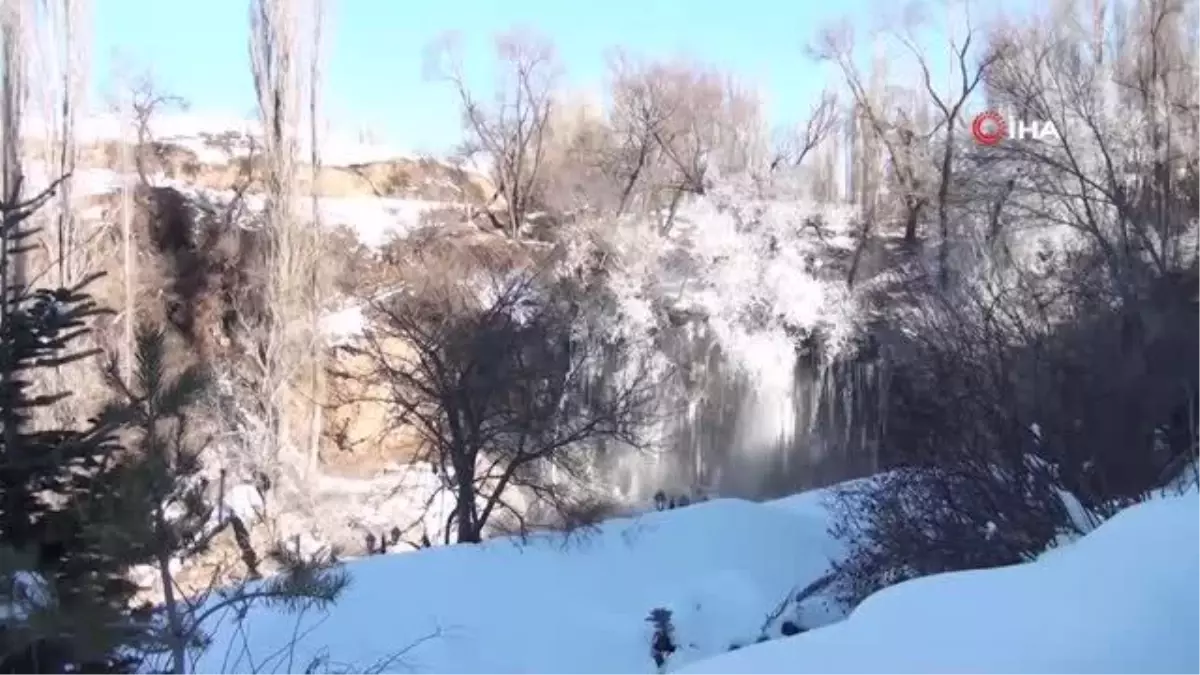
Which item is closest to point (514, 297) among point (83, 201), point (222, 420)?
point (222, 420)

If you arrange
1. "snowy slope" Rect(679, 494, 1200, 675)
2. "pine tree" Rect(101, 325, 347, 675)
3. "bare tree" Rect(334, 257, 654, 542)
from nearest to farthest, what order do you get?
"snowy slope" Rect(679, 494, 1200, 675) < "pine tree" Rect(101, 325, 347, 675) < "bare tree" Rect(334, 257, 654, 542)

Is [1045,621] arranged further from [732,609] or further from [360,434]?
[360,434]

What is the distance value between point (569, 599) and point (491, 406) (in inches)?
159

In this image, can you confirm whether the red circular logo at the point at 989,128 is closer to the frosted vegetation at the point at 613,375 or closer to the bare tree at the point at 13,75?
the frosted vegetation at the point at 613,375

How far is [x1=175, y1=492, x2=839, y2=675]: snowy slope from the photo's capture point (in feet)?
35.2

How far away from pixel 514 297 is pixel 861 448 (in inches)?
399

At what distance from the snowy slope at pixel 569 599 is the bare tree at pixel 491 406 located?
1.79 metres

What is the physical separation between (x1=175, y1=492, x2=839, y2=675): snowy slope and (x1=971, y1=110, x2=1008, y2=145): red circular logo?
12454 mm

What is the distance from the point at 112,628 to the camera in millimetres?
4375

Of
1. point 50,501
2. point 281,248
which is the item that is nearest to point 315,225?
point 281,248

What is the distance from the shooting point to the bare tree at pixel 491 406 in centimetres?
1578

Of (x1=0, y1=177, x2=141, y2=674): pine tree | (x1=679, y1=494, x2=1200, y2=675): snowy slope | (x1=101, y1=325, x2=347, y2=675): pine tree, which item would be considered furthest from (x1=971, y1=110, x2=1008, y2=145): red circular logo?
(x1=0, y1=177, x2=141, y2=674): pine tree

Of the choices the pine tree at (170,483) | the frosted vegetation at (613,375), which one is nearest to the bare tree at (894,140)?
the frosted vegetation at (613,375)

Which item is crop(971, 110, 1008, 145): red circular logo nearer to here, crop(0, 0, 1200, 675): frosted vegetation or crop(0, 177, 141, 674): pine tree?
crop(0, 0, 1200, 675): frosted vegetation
